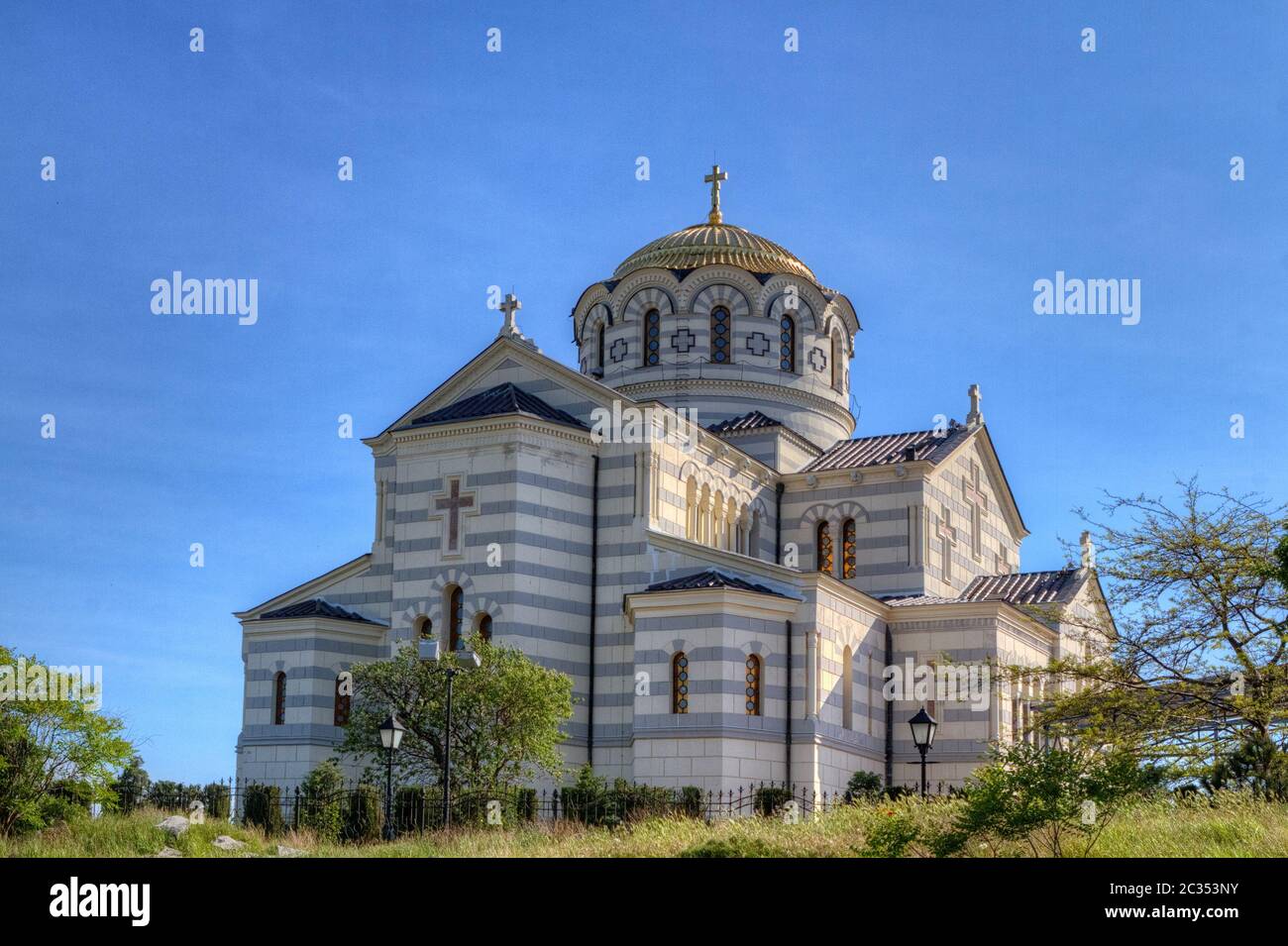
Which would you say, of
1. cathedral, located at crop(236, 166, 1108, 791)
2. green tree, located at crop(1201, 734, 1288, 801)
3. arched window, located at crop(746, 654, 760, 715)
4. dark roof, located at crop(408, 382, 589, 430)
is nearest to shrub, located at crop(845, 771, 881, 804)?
cathedral, located at crop(236, 166, 1108, 791)

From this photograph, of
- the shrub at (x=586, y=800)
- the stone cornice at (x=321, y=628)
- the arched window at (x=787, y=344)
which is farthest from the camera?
the arched window at (x=787, y=344)

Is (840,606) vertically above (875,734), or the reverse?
(840,606)

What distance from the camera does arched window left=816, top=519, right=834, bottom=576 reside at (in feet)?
147

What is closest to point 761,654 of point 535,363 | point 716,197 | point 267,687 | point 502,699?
point 502,699

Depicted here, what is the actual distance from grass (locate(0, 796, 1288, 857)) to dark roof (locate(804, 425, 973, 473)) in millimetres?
19163

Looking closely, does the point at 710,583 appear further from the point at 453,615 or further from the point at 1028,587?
the point at 1028,587

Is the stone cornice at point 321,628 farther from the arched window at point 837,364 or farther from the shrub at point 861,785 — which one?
the arched window at point 837,364

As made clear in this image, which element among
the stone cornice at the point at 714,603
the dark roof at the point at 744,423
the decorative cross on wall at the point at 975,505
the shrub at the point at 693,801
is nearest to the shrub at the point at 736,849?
the shrub at the point at 693,801

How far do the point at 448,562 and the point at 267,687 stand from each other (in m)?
5.81

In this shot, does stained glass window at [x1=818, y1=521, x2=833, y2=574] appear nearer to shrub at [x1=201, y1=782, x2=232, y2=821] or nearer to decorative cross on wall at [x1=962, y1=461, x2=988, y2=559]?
decorative cross on wall at [x1=962, y1=461, x2=988, y2=559]

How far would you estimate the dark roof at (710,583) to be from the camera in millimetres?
35594

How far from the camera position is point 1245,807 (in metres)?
23.9

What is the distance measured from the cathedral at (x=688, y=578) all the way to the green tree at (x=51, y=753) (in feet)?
28.0
